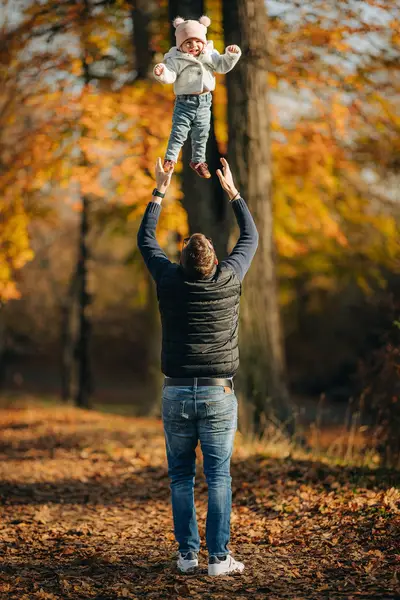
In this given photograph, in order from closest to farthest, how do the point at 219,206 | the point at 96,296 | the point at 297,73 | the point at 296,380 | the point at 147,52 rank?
the point at 219,206
the point at 297,73
the point at 147,52
the point at 296,380
the point at 96,296

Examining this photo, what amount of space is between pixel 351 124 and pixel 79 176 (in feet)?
14.7

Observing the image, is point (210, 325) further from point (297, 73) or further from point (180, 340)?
point (297, 73)

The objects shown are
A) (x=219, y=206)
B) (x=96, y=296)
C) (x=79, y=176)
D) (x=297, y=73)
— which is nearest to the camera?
(x=219, y=206)

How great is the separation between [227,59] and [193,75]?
0.23 meters

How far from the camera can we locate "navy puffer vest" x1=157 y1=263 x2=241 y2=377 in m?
4.24

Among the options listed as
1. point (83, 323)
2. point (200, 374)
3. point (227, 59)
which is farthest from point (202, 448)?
point (83, 323)

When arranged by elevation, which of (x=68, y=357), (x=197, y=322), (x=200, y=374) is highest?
(x=197, y=322)

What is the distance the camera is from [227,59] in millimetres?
4301

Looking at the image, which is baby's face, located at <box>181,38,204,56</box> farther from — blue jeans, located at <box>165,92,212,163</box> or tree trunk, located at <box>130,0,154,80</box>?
tree trunk, located at <box>130,0,154,80</box>

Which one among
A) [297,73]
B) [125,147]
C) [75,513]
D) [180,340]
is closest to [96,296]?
[125,147]

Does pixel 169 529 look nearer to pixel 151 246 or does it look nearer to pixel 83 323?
pixel 151 246

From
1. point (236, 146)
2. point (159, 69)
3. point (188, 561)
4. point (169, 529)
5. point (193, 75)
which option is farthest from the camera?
point (236, 146)

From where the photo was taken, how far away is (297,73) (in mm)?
8938

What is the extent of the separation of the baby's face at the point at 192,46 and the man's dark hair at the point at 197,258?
1101 mm
